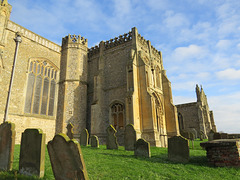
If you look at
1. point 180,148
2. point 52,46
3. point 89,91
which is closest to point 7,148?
point 180,148

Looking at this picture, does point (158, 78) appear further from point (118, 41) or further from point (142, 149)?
point (142, 149)

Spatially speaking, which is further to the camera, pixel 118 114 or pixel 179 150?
pixel 118 114

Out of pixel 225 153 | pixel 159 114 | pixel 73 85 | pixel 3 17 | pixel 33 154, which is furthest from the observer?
pixel 159 114

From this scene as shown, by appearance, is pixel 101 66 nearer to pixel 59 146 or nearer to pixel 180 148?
pixel 180 148

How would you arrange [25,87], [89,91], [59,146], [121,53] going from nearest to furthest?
[59,146]
[25,87]
[121,53]
[89,91]

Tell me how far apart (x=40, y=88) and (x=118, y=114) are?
7.57 metres

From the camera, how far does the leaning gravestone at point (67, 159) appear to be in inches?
139

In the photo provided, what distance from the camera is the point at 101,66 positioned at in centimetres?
1766

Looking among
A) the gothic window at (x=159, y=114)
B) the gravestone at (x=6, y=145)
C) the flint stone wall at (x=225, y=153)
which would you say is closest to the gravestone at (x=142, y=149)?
the flint stone wall at (x=225, y=153)

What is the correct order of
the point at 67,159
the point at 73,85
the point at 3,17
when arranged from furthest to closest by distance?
the point at 73,85 → the point at 3,17 → the point at 67,159

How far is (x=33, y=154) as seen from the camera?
4422 millimetres

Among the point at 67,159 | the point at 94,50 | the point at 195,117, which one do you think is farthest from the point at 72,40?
the point at 195,117

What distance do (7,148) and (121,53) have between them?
1370 cm

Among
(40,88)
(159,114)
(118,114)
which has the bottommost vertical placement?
(118,114)
